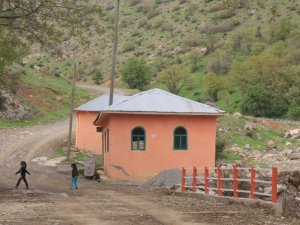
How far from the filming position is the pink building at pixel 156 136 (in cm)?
3048

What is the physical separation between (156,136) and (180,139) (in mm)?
1333

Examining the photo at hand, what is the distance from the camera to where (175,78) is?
73.6 meters

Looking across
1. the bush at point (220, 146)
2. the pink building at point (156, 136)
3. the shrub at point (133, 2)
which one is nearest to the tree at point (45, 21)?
the pink building at point (156, 136)

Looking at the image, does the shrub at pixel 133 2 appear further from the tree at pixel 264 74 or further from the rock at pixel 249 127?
the rock at pixel 249 127

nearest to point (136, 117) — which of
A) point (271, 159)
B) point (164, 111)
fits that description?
point (164, 111)

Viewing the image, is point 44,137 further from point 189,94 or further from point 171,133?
point 189,94

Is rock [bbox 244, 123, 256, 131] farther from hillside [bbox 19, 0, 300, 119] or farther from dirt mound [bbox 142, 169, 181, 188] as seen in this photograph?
dirt mound [bbox 142, 169, 181, 188]

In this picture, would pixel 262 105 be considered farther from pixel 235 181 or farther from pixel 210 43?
pixel 235 181

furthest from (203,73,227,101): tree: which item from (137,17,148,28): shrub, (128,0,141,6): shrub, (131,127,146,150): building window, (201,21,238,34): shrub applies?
(128,0,141,6): shrub

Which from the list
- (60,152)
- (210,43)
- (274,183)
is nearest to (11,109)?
(60,152)

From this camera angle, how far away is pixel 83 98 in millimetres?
62656

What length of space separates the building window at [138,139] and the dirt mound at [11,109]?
65.8 ft

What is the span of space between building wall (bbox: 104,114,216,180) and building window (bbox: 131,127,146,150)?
18 cm

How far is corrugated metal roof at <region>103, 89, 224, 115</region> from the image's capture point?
99.2 ft
